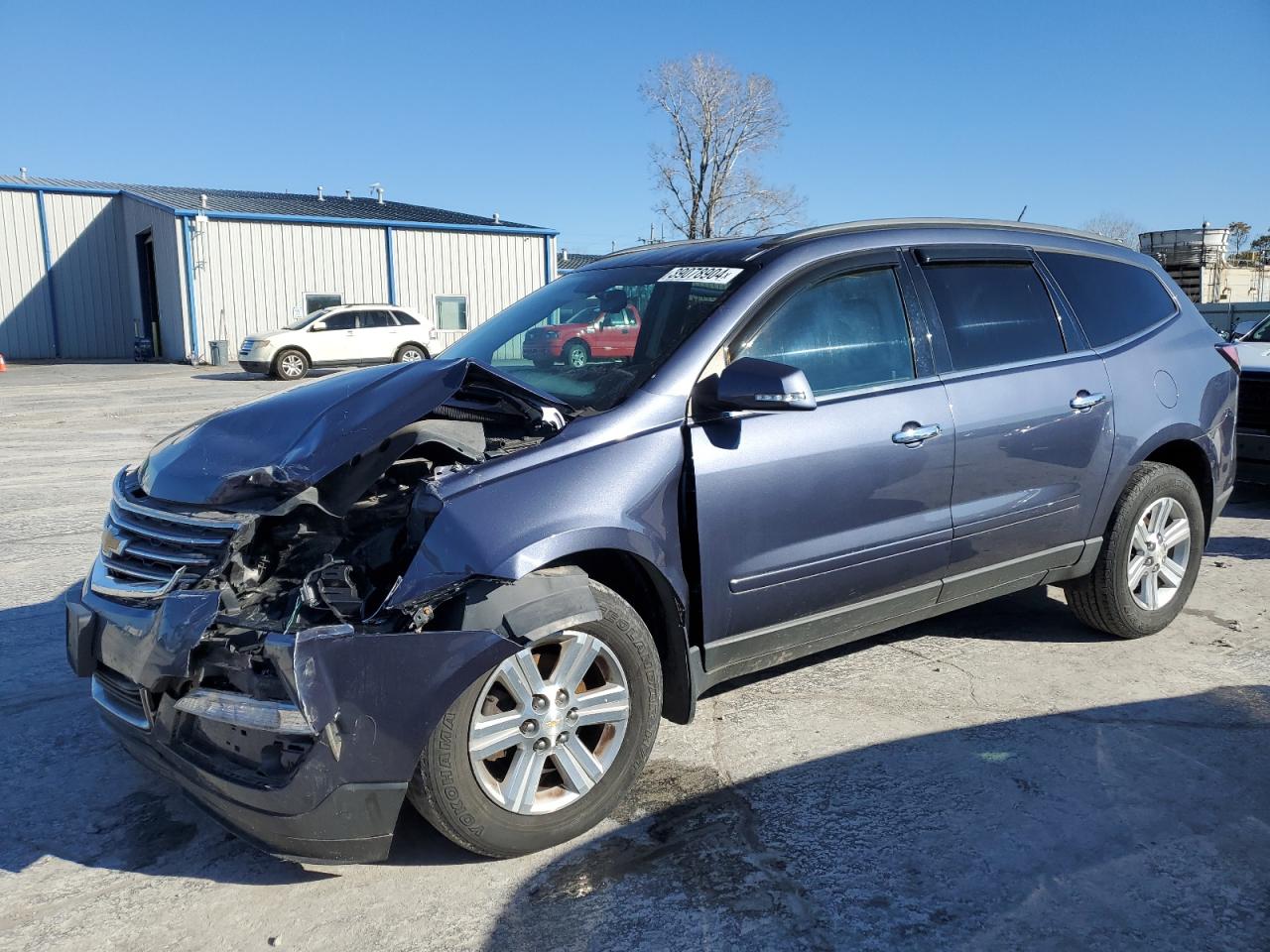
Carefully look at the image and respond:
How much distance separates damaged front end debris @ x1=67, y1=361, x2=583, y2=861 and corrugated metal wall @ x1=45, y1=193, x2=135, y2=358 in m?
35.0

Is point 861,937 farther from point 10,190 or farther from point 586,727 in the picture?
point 10,190

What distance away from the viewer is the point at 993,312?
4023mm

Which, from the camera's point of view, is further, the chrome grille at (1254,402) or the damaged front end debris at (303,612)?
the chrome grille at (1254,402)

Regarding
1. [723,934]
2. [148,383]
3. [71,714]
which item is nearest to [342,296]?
[148,383]

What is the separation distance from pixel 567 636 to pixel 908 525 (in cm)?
147

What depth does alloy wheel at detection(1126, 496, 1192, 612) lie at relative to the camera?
14.8 ft

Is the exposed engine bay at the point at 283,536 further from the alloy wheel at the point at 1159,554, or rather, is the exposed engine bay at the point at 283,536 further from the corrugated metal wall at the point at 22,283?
the corrugated metal wall at the point at 22,283

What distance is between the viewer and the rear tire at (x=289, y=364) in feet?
77.7

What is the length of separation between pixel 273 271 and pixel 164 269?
3575mm

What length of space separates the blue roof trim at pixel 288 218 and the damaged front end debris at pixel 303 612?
1110 inches

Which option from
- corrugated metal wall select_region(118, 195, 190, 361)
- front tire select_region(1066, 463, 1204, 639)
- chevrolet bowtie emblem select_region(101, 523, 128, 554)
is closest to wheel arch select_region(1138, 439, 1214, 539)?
front tire select_region(1066, 463, 1204, 639)

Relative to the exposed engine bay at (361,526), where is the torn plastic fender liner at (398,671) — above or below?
below

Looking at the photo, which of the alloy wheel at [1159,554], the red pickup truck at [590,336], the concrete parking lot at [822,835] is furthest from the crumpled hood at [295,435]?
the alloy wheel at [1159,554]

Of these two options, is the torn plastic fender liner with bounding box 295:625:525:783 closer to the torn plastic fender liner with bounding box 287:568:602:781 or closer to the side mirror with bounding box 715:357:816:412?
the torn plastic fender liner with bounding box 287:568:602:781
